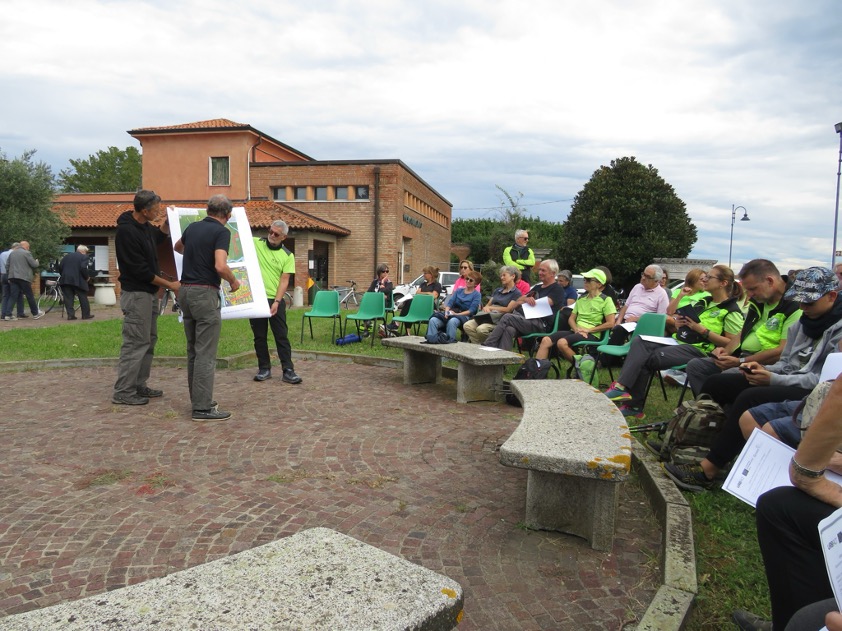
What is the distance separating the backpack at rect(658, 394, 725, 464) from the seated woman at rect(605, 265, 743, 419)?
154 centimetres

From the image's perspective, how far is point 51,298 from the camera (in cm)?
2088

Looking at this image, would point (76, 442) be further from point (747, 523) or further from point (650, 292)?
point (650, 292)

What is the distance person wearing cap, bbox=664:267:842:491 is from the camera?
3.70m

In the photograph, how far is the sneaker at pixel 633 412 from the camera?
5.77 metres

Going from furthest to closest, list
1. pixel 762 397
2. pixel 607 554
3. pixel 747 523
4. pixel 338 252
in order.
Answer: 1. pixel 338 252
2. pixel 762 397
3. pixel 747 523
4. pixel 607 554

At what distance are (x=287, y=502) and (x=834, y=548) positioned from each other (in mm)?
2929

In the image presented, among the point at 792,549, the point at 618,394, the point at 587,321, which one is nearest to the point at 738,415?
the point at 792,549

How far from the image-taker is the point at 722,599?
2.67m

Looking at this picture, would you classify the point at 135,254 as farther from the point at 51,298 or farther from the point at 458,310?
the point at 51,298

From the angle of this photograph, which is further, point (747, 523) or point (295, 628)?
point (747, 523)

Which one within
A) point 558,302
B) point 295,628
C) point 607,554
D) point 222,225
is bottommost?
point 607,554

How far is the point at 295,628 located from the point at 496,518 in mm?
2299

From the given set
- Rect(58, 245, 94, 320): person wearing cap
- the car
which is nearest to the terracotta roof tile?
the car

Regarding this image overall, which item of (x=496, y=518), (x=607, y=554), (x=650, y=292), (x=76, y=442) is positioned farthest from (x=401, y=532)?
(x=650, y=292)
